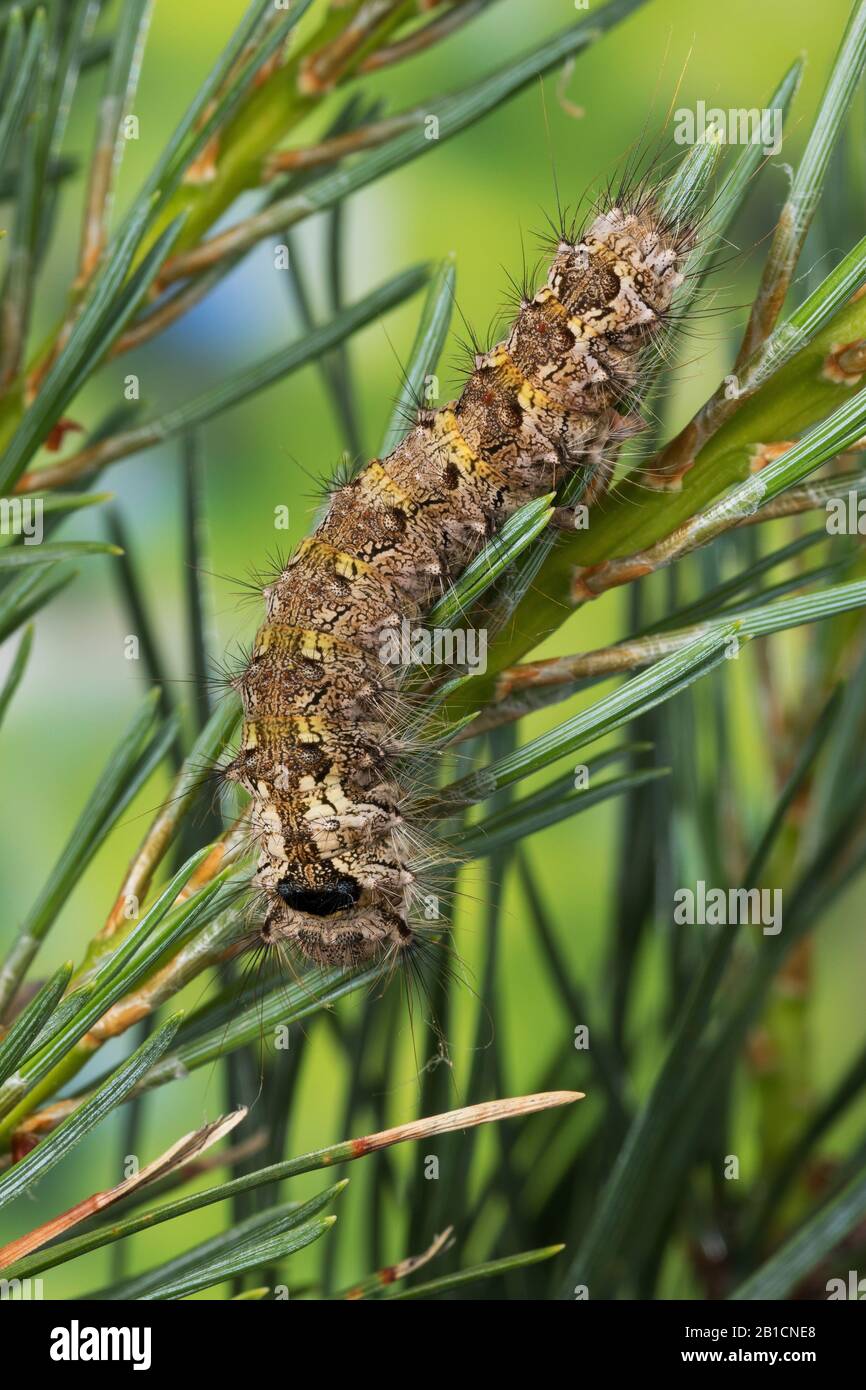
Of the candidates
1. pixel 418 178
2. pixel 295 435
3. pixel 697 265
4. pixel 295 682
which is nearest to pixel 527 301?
pixel 697 265

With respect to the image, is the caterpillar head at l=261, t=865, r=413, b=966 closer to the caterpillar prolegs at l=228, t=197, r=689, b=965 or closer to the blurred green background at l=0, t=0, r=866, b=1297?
the caterpillar prolegs at l=228, t=197, r=689, b=965

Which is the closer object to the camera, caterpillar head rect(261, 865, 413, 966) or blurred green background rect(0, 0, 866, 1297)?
caterpillar head rect(261, 865, 413, 966)

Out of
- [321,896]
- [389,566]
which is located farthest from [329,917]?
[389,566]

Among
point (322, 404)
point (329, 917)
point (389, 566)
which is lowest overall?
point (329, 917)

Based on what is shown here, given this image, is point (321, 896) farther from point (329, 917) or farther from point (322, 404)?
point (322, 404)

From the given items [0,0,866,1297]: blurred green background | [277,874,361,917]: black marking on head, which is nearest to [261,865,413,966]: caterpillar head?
[277,874,361,917]: black marking on head

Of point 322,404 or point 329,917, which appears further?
point 322,404

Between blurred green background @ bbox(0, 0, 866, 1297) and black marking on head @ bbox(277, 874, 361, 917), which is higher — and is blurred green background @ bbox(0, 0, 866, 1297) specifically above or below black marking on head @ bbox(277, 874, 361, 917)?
above

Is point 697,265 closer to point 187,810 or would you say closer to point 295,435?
point 187,810
